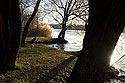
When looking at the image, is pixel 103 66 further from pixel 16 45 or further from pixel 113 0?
pixel 16 45

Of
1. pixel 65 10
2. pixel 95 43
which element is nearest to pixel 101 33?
pixel 95 43

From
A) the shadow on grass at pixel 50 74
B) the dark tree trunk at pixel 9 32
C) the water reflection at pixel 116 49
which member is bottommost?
the water reflection at pixel 116 49

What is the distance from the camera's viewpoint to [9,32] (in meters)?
9.29

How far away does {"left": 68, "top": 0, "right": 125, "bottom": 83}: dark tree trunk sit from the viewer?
5.04 m

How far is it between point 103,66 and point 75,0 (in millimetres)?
28397

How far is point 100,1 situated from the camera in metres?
5.17

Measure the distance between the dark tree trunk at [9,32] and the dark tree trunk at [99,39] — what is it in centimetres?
414

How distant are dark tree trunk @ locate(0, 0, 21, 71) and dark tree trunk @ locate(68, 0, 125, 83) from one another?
13.6 feet

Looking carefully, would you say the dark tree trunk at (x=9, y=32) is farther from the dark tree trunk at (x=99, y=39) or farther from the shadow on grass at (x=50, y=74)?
the dark tree trunk at (x=99, y=39)

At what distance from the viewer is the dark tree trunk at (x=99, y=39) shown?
504 cm

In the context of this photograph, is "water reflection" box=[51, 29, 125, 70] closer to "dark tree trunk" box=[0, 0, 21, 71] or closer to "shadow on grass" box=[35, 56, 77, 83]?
"shadow on grass" box=[35, 56, 77, 83]

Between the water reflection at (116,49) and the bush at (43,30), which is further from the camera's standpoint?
the bush at (43,30)

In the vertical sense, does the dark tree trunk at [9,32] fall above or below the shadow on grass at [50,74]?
above

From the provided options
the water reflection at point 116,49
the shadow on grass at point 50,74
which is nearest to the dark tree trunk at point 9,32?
the shadow on grass at point 50,74
